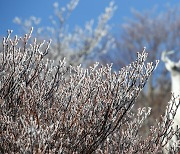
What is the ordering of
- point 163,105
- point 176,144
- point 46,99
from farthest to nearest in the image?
point 163,105 < point 176,144 < point 46,99

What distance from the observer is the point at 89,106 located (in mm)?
3406

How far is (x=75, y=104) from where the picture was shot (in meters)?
3.39

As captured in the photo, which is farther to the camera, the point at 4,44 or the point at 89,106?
the point at 4,44

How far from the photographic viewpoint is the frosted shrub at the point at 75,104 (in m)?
3.26

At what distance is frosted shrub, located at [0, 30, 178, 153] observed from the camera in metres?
3.26

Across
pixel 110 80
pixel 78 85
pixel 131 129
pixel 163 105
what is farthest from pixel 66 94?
pixel 163 105

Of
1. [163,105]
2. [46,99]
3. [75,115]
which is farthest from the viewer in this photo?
[163,105]

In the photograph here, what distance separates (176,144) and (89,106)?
1.13 meters

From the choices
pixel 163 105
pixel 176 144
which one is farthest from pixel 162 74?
pixel 176 144

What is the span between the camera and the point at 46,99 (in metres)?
3.60

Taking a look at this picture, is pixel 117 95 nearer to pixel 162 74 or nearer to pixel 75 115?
pixel 75 115

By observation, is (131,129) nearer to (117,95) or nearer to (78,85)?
(117,95)

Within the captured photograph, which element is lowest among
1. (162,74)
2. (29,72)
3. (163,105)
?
(29,72)

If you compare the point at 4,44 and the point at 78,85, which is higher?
the point at 4,44
